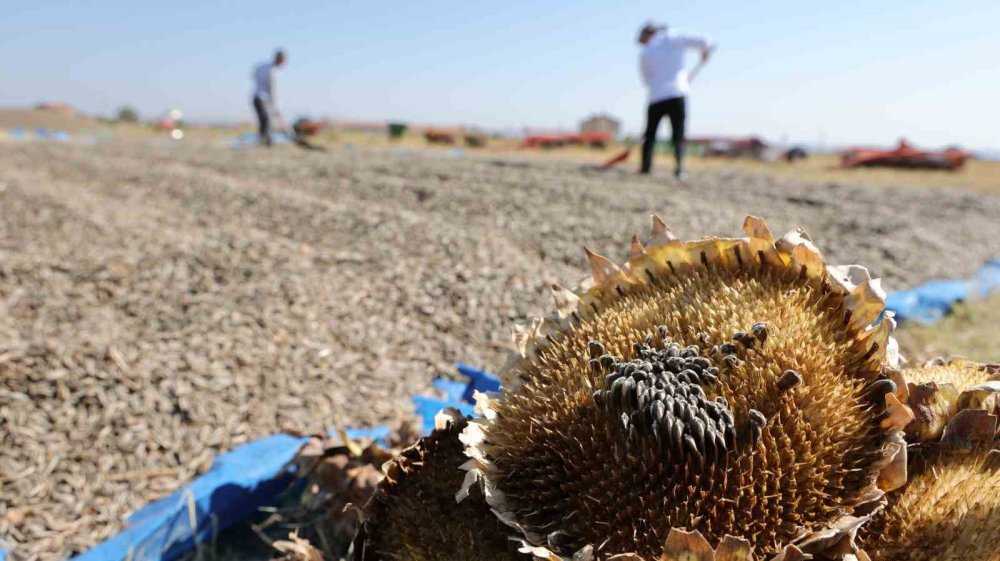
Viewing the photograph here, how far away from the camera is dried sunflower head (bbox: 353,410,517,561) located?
1433mm

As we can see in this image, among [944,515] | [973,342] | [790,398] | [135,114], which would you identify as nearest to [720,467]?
[790,398]

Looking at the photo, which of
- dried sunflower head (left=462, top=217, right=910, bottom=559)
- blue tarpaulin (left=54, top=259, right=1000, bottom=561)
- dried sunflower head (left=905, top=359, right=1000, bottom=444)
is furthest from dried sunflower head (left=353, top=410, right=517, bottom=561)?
dried sunflower head (left=905, top=359, right=1000, bottom=444)

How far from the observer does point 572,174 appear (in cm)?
1071

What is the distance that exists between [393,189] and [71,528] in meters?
5.71

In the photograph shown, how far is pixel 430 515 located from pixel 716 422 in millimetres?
656

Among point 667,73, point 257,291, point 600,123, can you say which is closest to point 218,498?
point 257,291

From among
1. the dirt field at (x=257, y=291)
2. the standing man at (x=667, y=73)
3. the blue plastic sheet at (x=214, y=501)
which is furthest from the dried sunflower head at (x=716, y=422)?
the standing man at (x=667, y=73)

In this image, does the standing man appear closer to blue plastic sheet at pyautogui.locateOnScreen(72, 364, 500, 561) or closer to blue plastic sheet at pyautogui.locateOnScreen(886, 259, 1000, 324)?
blue plastic sheet at pyautogui.locateOnScreen(886, 259, 1000, 324)

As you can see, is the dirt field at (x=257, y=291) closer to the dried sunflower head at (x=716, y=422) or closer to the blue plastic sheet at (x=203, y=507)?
the blue plastic sheet at (x=203, y=507)

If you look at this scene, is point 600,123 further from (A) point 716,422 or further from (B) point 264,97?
(A) point 716,422

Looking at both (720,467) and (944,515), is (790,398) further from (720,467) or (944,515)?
(944,515)

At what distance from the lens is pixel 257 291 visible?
168 inches

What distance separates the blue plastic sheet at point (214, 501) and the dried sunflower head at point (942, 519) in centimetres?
133

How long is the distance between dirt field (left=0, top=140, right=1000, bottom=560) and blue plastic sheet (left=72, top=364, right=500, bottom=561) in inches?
5.7
